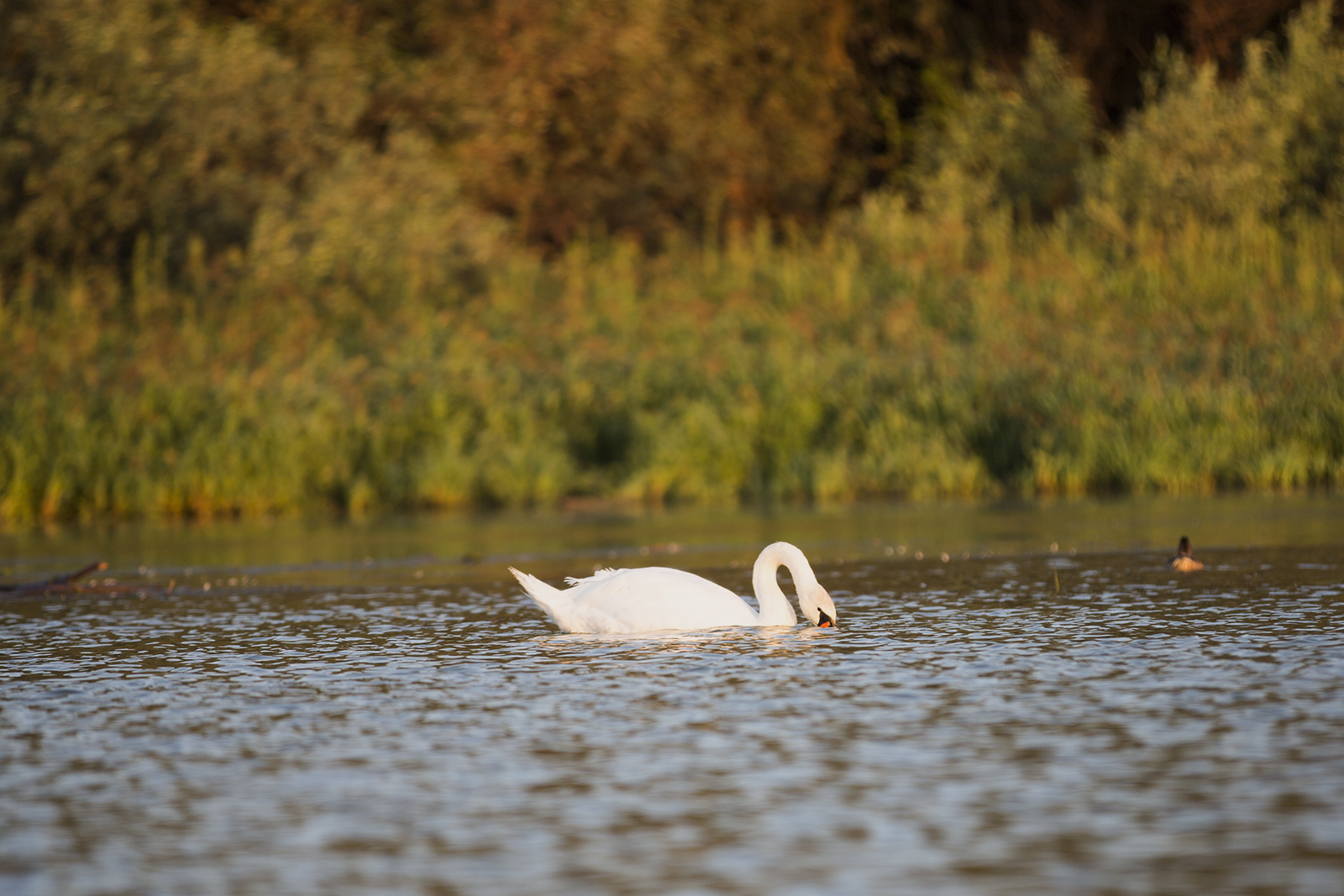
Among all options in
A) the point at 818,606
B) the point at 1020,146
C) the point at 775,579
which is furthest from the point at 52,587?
the point at 1020,146

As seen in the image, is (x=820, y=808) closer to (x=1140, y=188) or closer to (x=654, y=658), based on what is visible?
(x=654, y=658)

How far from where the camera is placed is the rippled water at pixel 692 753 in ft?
17.3

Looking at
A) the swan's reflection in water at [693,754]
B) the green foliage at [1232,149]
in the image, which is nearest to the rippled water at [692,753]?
the swan's reflection in water at [693,754]

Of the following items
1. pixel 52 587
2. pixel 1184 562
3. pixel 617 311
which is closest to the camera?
pixel 1184 562

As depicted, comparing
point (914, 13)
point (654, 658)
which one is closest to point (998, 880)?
point (654, 658)

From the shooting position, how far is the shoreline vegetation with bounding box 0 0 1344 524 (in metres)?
21.5

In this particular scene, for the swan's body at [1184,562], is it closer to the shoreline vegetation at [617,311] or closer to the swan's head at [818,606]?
the swan's head at [818,606]

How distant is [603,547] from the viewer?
629 inches

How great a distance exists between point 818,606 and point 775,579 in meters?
0.57

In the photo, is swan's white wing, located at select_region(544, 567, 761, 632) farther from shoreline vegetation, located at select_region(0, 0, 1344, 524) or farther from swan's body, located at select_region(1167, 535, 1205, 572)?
shoreline vegetation, located at select_region(0, 0, 1344, 524)

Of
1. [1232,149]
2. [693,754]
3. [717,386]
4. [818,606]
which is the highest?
[1232,149]

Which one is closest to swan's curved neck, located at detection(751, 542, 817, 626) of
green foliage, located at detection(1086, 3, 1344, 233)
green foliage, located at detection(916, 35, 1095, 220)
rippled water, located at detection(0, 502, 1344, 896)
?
rippled water, located at detection(0, 502, 1344, 896)

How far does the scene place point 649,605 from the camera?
10.2 metres

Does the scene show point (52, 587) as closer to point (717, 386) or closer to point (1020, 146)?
point (717, 386)
